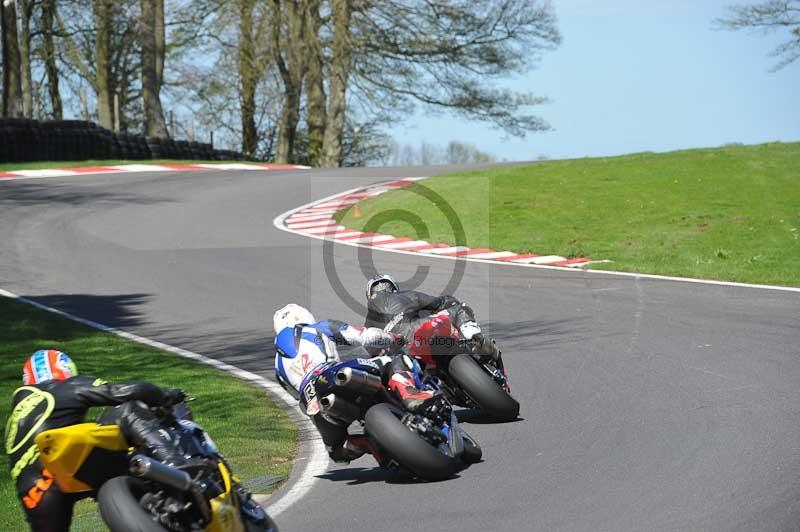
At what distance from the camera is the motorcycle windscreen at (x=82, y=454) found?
193 inches

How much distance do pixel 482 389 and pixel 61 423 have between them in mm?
3661

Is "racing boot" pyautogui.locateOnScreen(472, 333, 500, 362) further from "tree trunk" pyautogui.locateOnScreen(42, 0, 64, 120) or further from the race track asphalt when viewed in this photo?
"tree trunk" pyautogui.locateOnScreen(42, 0, 64, 120)

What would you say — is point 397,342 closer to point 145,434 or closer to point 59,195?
point 145,434

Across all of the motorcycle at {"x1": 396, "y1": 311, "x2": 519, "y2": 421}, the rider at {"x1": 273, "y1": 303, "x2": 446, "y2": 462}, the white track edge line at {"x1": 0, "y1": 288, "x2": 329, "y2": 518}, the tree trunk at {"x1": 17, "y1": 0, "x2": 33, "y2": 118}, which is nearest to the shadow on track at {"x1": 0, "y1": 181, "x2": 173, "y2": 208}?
the white track edge line at {"x1": 0, "y1": 288, "x2": 329, "y2": 518}

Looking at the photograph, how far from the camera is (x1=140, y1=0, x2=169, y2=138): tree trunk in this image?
37.1 metres

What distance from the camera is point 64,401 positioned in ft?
16.8

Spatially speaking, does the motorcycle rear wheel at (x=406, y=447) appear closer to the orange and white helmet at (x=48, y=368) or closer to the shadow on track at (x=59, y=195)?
the orange and white helmet at (x=48, y=368)

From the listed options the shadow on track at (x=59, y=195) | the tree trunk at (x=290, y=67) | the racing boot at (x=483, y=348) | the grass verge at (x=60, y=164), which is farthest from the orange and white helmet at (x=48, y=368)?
the tree trunk at (x=290, y=67)

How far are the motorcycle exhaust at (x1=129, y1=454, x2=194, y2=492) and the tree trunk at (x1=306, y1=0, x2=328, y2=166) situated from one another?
119ft

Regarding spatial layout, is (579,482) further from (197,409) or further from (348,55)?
(348,55)

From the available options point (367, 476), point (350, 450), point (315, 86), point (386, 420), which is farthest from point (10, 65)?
point (386, 420)

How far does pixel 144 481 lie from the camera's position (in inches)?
192

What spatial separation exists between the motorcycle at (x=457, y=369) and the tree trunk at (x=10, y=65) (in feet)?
86.3

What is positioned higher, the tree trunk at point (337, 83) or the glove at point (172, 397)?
the tree trunk at point (337, 83)
